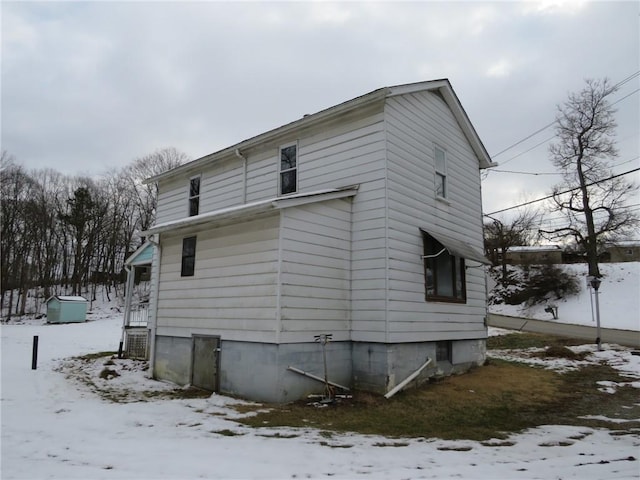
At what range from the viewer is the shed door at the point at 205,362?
9.10 metres

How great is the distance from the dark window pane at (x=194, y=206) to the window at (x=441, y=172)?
24.4 ft

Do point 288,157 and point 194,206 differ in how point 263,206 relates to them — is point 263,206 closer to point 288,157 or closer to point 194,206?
point 288,157

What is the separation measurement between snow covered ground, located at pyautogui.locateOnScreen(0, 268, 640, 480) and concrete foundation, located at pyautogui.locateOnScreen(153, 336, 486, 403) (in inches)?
30.4

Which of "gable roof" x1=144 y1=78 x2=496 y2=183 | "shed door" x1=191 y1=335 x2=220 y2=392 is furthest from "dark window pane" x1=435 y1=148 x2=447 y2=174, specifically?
"shed door" x1=191 y1=335 x2=220 y2=392

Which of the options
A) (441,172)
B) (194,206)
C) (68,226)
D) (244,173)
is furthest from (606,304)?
(68,226)

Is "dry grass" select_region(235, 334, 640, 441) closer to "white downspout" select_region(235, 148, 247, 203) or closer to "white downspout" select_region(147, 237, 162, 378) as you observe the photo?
"white downspout" select_region(147, 237, 162, 378)

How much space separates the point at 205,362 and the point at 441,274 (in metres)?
6.08

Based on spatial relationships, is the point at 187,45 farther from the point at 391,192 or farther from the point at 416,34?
the point at 391,192

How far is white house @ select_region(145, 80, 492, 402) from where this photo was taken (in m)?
8.23

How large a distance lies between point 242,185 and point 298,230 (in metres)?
4.37

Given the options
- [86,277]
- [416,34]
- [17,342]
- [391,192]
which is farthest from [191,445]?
[86,277]

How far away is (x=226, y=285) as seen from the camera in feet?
29.8

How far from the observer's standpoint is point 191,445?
5.20 meters

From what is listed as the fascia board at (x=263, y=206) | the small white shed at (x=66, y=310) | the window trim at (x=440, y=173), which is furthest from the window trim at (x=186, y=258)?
the small white shed at (x=66, y=310)
